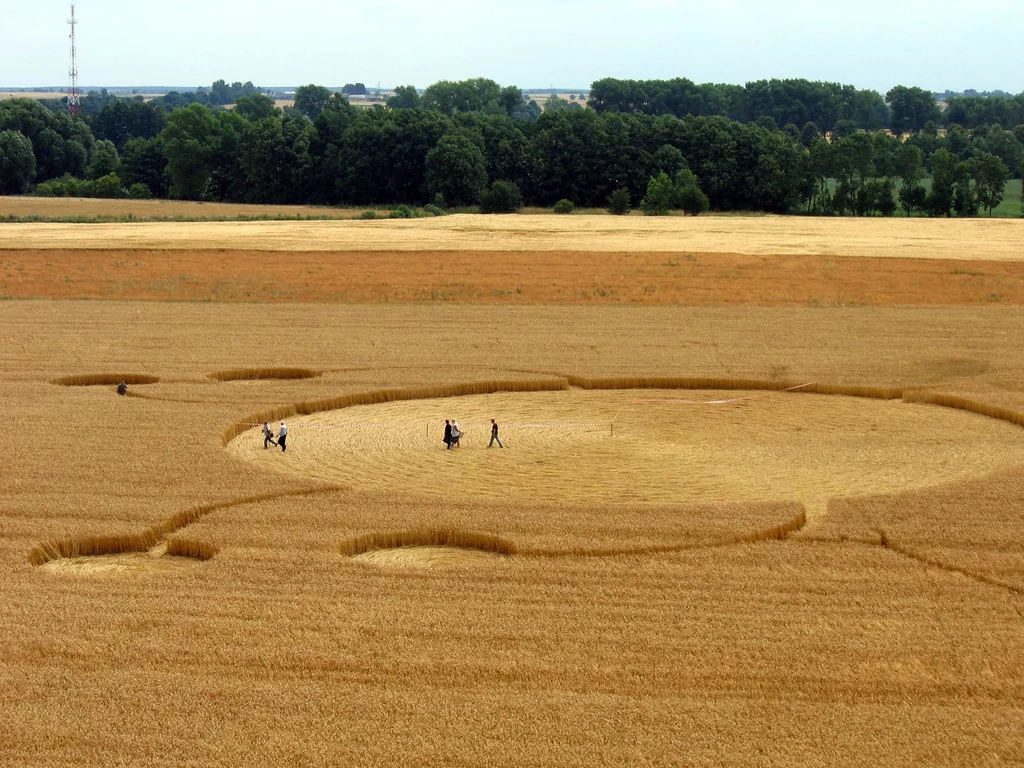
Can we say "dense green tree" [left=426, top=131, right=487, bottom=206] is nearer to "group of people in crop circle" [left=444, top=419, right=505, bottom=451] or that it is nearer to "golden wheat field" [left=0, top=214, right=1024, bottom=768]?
"golden wheat field" [left=0, top=214, right=1024, bottom=768]

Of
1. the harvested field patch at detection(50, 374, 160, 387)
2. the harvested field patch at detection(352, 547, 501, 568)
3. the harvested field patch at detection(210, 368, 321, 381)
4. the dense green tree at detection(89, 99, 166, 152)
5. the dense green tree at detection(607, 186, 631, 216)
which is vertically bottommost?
the harvested field patch at detection(352, 547, 501, 568)

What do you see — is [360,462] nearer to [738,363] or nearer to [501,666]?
[501,666]

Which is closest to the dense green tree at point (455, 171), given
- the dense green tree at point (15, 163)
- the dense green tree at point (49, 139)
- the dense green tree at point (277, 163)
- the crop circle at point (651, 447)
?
the dense green tree at point (277, 163)

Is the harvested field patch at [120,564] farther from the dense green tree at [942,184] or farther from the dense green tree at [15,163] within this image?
the dense green tree at [15,163]

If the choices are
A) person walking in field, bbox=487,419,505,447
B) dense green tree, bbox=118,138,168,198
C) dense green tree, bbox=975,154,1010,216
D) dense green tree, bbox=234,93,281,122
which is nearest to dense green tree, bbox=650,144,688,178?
dense green tree, bbox=975,154,1010,216

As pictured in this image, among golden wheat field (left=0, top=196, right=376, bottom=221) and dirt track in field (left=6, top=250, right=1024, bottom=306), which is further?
golden wheat field (left=0, top=196, right=376, bottom=221)

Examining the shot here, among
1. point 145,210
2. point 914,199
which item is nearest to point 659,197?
point 914,199
